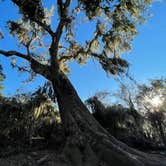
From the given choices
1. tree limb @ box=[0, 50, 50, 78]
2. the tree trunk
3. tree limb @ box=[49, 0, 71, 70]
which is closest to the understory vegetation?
the tree trunk

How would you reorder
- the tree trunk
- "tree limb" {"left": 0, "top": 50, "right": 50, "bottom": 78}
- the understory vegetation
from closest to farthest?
the tree trunk
the understory vegetation
"tree limb" {"left": 0, "top": 50, "right": 50, "bottom": 78}

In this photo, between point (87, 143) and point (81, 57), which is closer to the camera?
point (87, 143)

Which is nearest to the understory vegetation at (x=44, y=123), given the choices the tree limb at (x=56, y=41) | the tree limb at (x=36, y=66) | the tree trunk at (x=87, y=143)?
the tree trunk at (x=87, y=143)

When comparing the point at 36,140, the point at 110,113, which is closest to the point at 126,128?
the point at 110,113

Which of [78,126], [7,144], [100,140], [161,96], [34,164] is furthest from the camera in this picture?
[161,96]

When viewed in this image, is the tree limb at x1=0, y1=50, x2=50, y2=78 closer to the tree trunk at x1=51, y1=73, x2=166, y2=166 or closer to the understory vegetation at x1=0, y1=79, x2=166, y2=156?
the tree trunk at x1=51, y1=73, x2=166, y2=166

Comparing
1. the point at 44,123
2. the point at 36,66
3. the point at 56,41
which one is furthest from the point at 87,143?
the point at 56,41

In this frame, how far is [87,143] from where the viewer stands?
7035mm

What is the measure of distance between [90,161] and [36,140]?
4560 mm

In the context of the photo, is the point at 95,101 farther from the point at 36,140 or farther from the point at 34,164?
the point at 34,164

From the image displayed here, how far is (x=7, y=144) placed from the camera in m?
9.13

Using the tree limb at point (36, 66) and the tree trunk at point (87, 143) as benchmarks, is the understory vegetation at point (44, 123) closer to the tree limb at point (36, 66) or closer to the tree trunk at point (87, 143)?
the tree trunk at point (87, 143)

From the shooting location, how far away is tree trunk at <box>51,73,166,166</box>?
6.35m

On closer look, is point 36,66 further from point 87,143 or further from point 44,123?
point 87,143
